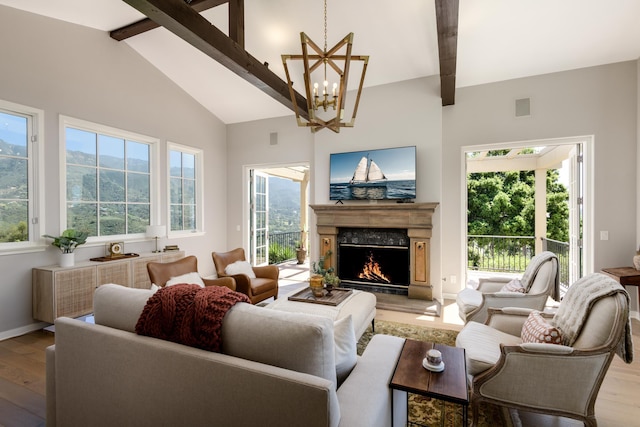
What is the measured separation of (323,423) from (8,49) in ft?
15.3

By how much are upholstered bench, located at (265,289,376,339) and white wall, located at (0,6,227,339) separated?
112 inches

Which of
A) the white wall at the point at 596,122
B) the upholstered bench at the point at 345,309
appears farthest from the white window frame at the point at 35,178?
the white wall at the point at 596,122

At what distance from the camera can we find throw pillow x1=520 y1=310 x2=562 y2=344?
6.11 feet

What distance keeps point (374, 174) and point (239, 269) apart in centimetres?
246

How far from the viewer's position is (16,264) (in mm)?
3293

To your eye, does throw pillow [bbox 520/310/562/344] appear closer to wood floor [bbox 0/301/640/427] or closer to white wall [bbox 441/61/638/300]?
wood floor [bbox 0/301/640/427]

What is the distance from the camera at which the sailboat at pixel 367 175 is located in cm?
470

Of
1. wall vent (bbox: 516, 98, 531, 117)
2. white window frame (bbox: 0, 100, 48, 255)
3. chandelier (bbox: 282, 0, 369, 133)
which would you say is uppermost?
wall vent (bbox: 516, 98, 531, 117)

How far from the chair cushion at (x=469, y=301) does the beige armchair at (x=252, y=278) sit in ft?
7.60

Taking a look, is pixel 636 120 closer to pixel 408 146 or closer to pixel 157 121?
pixel 408 146

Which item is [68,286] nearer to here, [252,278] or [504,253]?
[252,278]

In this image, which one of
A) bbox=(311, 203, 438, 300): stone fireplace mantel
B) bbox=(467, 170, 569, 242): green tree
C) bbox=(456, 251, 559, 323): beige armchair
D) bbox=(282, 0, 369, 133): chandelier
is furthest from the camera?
bbox=(467, 170, 569, 242): green tree

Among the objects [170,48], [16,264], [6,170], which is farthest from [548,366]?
[170,48]

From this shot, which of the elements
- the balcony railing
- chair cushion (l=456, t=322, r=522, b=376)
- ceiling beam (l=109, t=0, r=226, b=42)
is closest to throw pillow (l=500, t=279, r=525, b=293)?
chair cushion (l=456, t=322, r=522, b=376)
